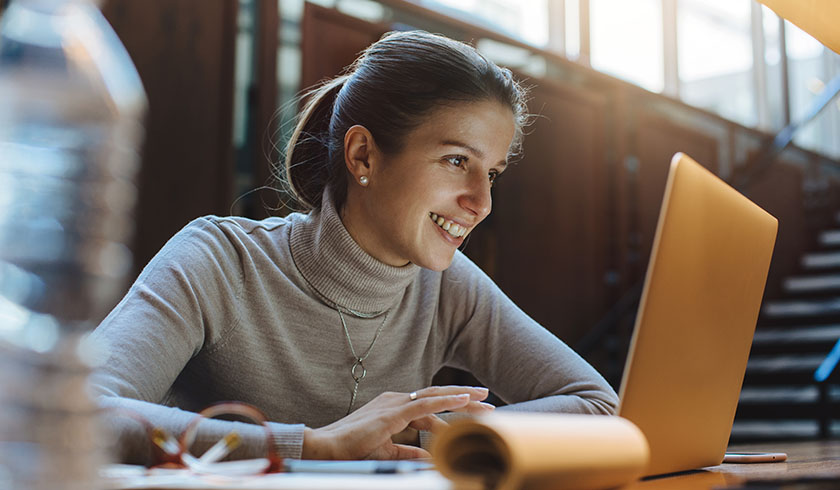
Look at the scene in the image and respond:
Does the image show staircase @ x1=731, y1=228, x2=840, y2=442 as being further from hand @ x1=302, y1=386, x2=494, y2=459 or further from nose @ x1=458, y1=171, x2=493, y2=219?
hand @ x1=302, y1=386, x2=494, y2=459

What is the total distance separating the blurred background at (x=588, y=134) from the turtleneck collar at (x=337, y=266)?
3.09ft

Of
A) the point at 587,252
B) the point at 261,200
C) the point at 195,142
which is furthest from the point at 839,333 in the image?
the point at 195,142

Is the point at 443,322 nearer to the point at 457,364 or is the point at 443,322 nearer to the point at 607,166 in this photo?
the point at 457,364

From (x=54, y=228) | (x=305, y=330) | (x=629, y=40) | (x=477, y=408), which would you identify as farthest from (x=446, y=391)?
(x=629, y=40)

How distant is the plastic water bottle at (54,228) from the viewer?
41 centimetres

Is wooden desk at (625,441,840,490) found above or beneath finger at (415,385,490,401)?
beneath

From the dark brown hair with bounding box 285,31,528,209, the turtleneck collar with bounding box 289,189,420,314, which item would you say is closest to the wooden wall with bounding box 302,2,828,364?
the dark brown hair with bounding box 285,31,528,209

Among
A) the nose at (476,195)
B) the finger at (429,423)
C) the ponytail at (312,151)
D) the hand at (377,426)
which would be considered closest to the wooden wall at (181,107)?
the ponytail at (312,151)

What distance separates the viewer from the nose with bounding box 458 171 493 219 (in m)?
1.53

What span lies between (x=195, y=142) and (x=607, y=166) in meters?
2.91

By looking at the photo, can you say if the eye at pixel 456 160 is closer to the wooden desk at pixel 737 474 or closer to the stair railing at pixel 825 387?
the wooden desk at pixel 737 474

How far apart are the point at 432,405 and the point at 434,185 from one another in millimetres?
586

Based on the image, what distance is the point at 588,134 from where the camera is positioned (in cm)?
535

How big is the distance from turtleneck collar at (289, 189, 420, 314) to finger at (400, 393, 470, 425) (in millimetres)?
527
